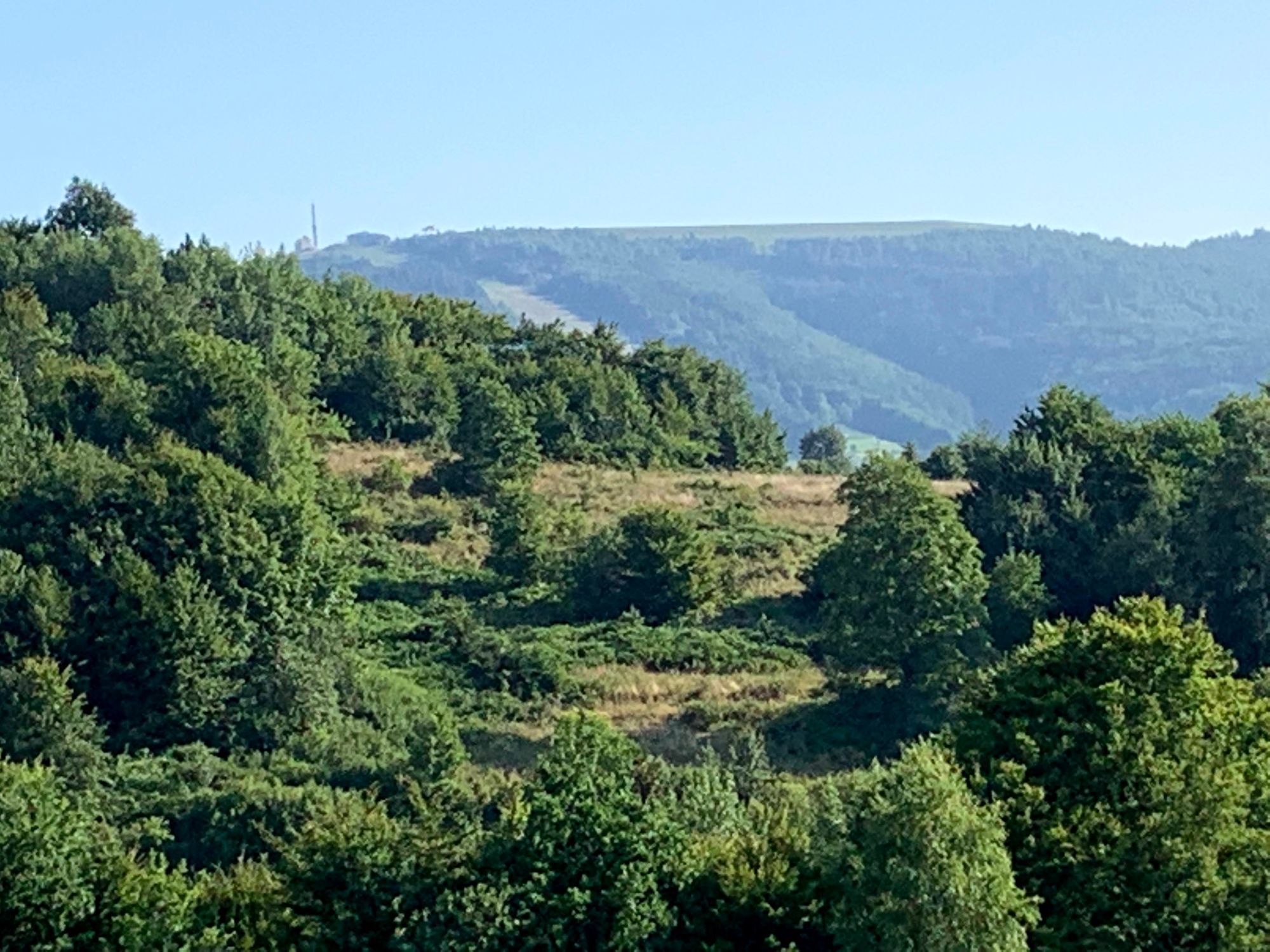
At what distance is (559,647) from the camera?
54531mm

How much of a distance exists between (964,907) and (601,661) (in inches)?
1141

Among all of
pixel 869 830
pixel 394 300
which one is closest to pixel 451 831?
pixel 869 830

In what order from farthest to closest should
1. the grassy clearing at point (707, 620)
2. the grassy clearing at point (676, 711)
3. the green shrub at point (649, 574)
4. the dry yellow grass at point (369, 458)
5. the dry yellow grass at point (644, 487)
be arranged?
the dry yellow grass at point (369, 458), the dry yellow grass at point (644, 487), the green shrub at point (649, 574), the grassy clearing at point (707, 620), the grassy clearing at point (676, 711)

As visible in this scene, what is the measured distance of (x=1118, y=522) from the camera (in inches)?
2277

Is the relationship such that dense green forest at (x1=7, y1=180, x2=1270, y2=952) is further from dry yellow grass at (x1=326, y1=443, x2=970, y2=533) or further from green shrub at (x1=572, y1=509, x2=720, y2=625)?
dry yellow grass at (x1=326, y1=443, x2=970, y2=533)

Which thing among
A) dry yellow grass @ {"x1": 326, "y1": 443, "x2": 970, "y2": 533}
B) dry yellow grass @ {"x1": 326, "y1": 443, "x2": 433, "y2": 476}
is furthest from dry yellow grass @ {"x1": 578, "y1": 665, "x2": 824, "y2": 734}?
dry yellow grass @ {"x1": 326, "y1": 443, "x2": 433, "y2": 476}

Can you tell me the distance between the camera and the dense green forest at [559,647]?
27797 millimetres

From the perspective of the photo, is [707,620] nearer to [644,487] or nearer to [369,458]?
[644,487]

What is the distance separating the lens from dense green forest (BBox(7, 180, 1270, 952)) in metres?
27.8

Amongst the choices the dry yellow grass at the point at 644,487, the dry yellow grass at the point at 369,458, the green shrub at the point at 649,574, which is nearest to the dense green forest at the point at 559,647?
the green shrub at the point at 649,574

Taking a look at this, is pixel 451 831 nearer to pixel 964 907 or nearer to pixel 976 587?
pixel 964 907

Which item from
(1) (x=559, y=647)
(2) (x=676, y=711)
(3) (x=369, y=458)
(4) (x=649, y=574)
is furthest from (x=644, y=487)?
(2) (x=676, y=711)

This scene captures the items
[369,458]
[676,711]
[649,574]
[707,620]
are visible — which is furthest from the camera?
[369,458]

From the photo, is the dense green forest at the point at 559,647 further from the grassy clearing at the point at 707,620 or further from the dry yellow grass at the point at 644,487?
the dry yellow grass at the point at 644,487
